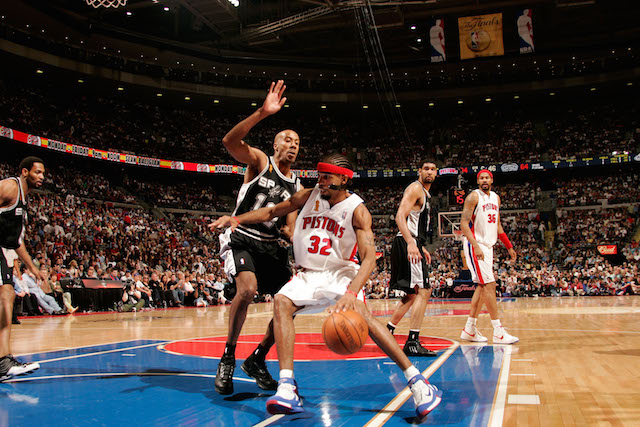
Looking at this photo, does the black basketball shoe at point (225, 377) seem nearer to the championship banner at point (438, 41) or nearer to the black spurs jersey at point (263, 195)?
the black spurs jersey at point (263, 195)

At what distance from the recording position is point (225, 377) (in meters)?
3.95

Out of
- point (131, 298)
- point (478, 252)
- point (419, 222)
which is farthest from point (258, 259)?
point (131, 298)

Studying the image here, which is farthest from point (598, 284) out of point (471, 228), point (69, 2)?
→ point (69, 2)

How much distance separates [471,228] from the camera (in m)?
7.36

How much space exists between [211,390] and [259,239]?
4.20 feet

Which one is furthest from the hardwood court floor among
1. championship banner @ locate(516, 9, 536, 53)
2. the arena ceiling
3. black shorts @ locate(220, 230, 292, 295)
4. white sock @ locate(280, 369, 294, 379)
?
championship banner @ locate(516, 9, 536, 53)

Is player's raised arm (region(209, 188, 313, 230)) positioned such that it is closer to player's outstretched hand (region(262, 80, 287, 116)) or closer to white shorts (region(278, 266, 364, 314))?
white shorts (region(278, 266, 364, 314))

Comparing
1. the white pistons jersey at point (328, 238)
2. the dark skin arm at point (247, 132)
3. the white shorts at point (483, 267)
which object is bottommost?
the white shorts at point (483, 267)

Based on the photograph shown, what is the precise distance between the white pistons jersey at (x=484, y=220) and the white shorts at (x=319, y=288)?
399 cm

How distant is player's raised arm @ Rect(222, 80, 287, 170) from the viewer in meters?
4.02

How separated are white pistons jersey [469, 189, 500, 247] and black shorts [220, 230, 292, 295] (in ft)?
11.9

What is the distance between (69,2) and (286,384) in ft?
101

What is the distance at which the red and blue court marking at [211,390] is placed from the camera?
10.4 ft

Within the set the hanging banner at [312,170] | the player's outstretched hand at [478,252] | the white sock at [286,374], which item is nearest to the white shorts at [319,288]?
the white sock at [286,374]
